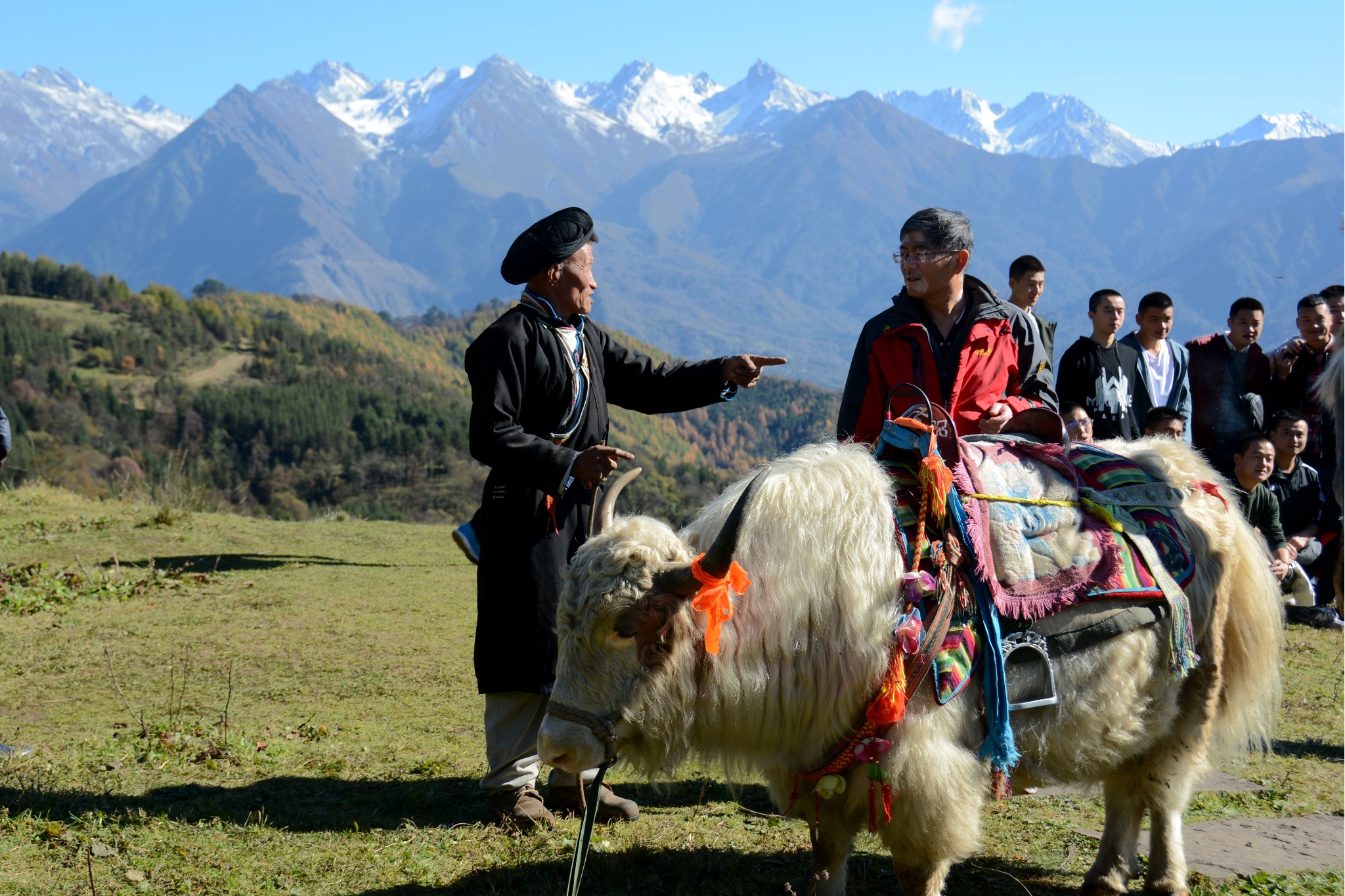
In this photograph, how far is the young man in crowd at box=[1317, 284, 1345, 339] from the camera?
7.25 metres

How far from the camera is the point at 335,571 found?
8.83 metres

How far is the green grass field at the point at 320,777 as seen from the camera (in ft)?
11.4

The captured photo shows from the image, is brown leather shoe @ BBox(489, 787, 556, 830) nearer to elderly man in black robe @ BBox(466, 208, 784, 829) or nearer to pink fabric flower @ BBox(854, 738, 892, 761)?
elderly man in black robe @ BBox(466, 208, 784, 829)

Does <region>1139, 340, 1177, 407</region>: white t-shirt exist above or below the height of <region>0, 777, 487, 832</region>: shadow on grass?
above

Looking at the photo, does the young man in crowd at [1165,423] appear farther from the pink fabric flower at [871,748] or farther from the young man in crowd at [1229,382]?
the pink fabric flower at [871,748]

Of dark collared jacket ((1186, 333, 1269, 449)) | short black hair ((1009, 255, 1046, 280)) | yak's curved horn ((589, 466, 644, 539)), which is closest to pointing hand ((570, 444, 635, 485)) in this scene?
yak's curved horn ((589, 466, 644, 539))

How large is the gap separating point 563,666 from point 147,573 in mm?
6588

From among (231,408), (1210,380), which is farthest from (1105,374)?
(231,408)

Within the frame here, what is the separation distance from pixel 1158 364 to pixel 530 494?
4.81m

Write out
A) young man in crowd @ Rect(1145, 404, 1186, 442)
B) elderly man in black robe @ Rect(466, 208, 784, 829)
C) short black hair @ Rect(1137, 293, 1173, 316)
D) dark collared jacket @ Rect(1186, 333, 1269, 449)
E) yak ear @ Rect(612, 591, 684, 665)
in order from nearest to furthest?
yak ear @ Rect(612, 591, 684, 665) < elderly man in black robe @ Rect(466, 208, 784, 829) < young man in crowd @ Rect(1145, 404, 1186, 442) < short black hair @ Rect(1137, 293, 1173, 316) < dark collared jacket @ Rect(1186, 333, 1269, 449)

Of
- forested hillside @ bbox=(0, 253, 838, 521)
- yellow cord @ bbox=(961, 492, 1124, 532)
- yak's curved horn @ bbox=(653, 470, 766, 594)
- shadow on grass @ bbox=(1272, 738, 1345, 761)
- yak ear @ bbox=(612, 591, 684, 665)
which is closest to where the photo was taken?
yak's curved horn @ bbox=(653, 470, 766, 594)

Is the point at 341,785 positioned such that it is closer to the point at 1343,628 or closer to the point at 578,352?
the point at 578,352

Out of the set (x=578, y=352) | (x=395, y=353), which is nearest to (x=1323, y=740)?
(x=578, y=352)

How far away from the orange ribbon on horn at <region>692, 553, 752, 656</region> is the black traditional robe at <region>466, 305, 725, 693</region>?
1.11 metres
